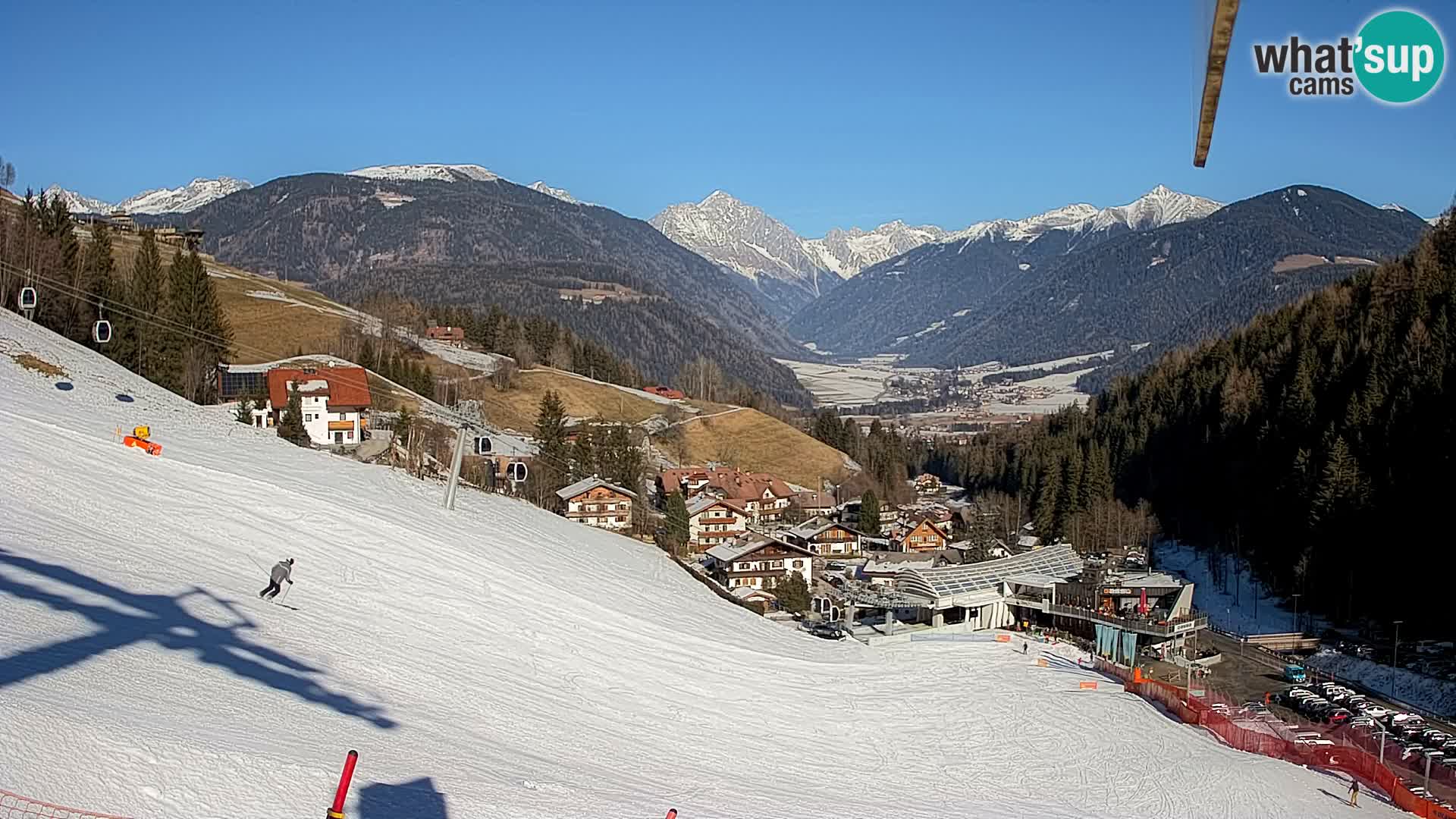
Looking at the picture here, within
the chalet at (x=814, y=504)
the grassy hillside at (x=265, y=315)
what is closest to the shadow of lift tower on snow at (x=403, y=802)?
the chalet at (x=814, y=504)

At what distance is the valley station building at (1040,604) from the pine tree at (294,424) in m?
21.4

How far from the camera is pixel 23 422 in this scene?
2434 centimetres

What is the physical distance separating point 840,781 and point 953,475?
355 feet

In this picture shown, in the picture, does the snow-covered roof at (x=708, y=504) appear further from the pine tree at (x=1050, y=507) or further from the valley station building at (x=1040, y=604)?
the pine tree at (x=1050, y=507)

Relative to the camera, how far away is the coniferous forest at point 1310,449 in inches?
1984

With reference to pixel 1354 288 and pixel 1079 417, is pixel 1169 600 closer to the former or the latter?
pixel 1354 288

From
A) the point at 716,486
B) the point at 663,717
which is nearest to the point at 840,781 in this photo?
the point at 663,717

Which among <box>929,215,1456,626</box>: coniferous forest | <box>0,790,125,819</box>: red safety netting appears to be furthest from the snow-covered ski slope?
<box>929,215,1456,626</box>: coniferous forest

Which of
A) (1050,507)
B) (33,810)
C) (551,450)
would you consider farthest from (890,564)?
(33,810)

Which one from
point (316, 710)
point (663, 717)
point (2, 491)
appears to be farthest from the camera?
point (2, 491)

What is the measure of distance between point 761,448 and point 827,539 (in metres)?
34.5

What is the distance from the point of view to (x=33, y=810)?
875cm

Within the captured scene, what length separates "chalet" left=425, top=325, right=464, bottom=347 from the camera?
120 metres

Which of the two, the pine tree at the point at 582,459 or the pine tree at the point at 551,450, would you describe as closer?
the pine tree at the point at 551,450
